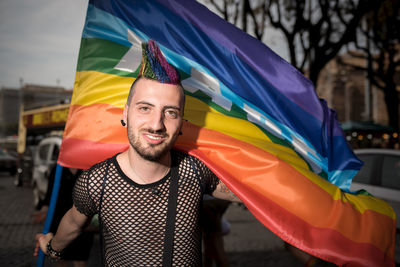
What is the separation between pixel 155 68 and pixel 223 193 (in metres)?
0.90

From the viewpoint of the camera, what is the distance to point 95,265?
4910 mm

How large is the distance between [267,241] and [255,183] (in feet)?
15.0

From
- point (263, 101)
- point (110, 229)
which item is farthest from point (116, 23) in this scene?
point (110, 229)

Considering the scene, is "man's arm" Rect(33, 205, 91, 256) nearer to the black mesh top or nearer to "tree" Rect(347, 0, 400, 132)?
the black mesh top

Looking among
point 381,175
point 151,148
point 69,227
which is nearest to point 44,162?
point 69,227

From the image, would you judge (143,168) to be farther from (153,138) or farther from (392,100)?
(392,100)

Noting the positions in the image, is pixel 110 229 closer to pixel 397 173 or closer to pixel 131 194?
pixel 131 194

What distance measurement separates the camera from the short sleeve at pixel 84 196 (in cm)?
179

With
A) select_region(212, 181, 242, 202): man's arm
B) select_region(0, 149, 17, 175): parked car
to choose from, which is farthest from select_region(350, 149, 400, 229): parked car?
select_region(0, 149, 17, 175): parked car

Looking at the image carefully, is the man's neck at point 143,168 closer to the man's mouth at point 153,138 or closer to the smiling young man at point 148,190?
the smiling young man at point 148,190

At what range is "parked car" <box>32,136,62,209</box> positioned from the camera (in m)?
8.67

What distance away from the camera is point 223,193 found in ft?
6.85

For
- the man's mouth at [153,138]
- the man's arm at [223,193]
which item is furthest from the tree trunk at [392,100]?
the man's mouth at [153,138]

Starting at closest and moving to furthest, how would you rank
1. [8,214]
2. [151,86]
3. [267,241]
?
[151,86], [267,241], [8,214]
